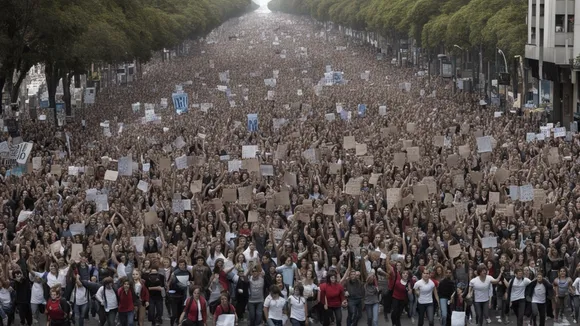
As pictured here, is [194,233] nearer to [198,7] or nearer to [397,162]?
[397,162]

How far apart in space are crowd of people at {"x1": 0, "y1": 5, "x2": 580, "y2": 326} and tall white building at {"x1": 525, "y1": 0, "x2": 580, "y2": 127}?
21.6 metres

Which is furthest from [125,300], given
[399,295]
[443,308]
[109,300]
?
[443,308]

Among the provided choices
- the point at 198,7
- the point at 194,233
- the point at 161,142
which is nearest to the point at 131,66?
the point at 198,7

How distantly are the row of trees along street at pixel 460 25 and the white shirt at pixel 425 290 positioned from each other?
50744mm

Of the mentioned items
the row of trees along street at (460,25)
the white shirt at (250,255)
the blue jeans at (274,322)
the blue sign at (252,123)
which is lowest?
the row of trees along street at (460,25)

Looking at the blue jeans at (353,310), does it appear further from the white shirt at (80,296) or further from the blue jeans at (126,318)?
the white shirt at (80,296)

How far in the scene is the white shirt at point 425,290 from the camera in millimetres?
18266

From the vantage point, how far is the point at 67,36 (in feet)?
176

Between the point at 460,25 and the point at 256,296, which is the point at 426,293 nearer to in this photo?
the point at 256,296

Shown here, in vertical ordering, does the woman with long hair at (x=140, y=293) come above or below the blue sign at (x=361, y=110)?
above

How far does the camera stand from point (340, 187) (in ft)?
87.8

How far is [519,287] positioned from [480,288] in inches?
21.3

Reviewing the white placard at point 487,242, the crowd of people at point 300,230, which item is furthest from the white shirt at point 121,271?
the white placard at point 487,242

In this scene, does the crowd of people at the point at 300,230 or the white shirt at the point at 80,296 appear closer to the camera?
the crowd of people at the point at 300,230
